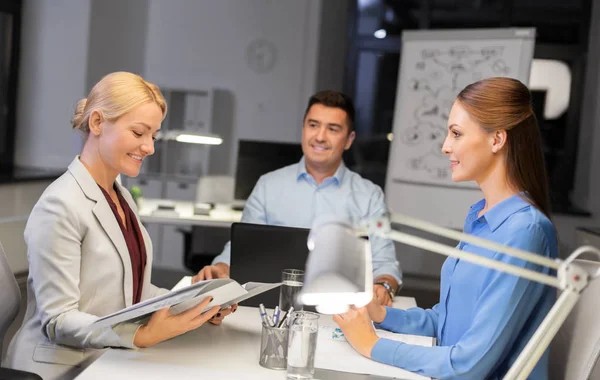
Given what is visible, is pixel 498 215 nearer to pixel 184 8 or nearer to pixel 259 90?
pixel 259 90

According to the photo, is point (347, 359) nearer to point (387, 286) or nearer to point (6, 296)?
point (387, 286)

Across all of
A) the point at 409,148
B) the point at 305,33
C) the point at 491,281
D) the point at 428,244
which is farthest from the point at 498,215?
the point at 305,33

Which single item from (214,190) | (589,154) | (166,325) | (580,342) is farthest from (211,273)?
(589,154)

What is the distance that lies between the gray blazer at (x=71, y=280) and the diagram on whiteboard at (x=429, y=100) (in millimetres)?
4257

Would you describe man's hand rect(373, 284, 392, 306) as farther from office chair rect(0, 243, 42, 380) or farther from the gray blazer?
office chair rect(0, 243, 42, 380)

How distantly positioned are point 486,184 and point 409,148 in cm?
418

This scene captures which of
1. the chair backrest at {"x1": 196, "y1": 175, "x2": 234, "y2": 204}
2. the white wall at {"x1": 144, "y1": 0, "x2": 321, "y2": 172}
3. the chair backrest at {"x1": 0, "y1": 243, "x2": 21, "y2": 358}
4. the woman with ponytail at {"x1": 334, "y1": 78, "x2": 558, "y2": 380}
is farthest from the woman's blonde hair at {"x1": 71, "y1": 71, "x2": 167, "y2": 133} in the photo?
the white wall at {"x1": 144, "y1": 0, "x2": 321, "y2": 172}

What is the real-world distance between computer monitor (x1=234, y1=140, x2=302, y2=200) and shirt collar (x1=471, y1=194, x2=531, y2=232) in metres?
3.05

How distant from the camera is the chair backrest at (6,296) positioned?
6.11ft

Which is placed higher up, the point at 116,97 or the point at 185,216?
the point at 116,97

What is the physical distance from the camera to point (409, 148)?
5.89 meters

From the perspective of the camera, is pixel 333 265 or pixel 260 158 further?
pixel 260 158

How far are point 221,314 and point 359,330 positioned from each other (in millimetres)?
416

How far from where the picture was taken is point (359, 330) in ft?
5.82
